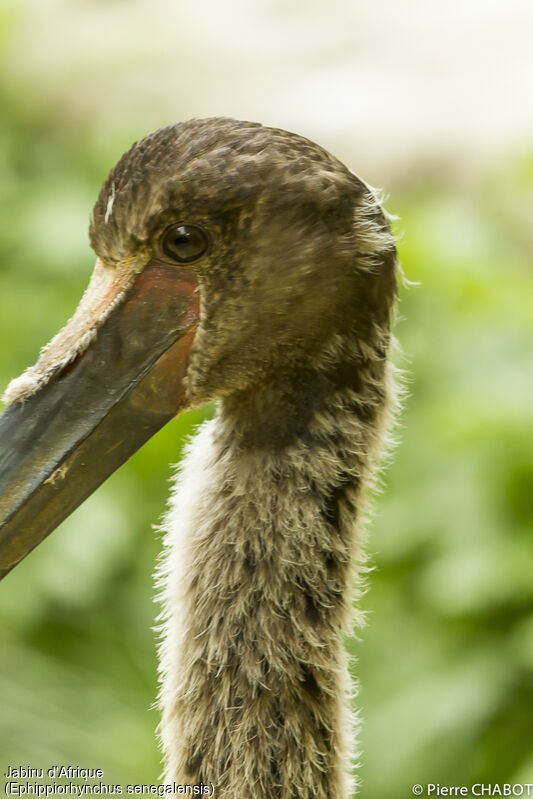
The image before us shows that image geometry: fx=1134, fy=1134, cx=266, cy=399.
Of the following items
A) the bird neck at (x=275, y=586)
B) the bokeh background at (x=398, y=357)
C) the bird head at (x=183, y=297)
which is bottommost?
the bird neck at (x=275, y=586)

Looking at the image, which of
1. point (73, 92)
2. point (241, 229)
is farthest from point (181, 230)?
point (73, 92)

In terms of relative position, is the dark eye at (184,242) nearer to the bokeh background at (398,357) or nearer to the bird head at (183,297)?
the bird head at (183,297)

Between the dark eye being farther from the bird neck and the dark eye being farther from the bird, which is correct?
the bird neck

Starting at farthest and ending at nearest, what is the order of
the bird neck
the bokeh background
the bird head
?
the bokeh background < the bird neck < the bird head

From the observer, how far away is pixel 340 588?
74.0 inches

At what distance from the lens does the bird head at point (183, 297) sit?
166 cm

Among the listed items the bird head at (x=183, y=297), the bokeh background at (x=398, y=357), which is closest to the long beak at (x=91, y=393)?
the bird head at (x=183, y=297)

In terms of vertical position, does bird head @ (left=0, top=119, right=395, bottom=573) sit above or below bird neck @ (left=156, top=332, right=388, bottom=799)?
above

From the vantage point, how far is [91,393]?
5.58 feet

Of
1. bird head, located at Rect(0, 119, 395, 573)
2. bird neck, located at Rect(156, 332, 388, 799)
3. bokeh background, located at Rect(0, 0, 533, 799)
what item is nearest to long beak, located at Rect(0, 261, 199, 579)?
bird head, located at Rect(0, 119, 395, 573)

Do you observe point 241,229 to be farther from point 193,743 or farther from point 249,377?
point 193,743

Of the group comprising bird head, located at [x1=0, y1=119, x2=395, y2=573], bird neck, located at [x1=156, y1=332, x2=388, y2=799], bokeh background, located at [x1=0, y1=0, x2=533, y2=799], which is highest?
bokeh background, located at [x1=0, y1=0, x2=533, y2=799]

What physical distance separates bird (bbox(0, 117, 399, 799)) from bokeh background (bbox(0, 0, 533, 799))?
77cm

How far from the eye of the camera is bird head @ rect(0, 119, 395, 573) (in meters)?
1.66
